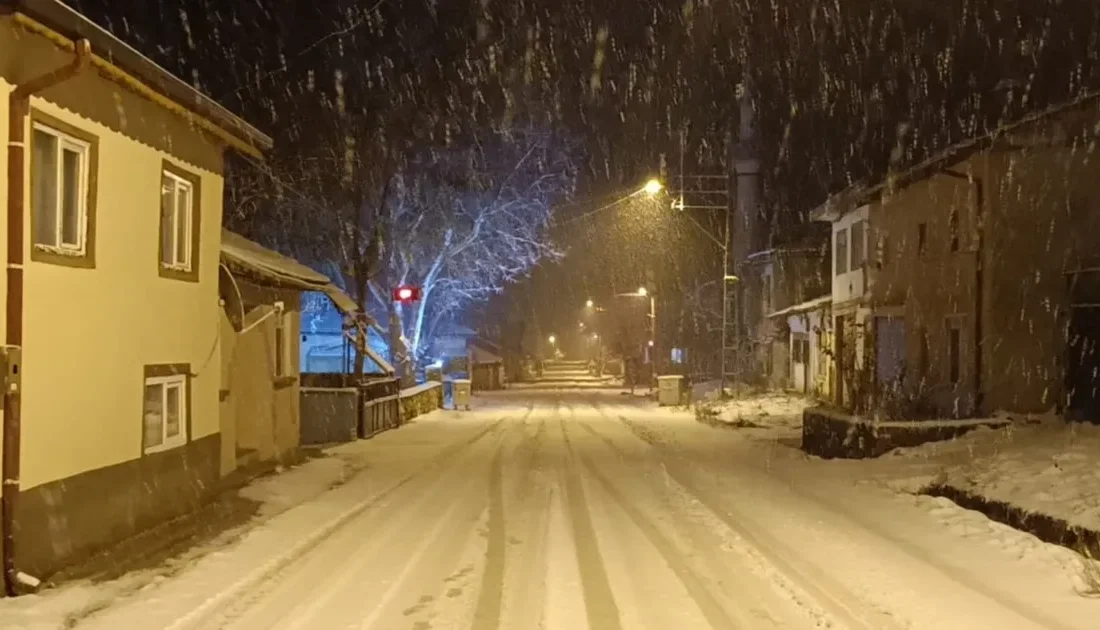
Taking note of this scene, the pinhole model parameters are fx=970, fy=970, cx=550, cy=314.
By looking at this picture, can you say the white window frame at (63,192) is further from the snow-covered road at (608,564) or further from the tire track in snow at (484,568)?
the tire track in snow at (484,568)

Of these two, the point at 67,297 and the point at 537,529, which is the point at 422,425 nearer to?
the point at 537,529

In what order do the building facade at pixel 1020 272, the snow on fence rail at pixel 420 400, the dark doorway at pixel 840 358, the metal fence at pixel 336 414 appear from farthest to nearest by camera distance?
1. the snow on fence rail at pixel 420 400
2. the dark doorway at pixel 840 358
3. the metal fence at pixel 336 414
4. the building facade at pixel 1020 272

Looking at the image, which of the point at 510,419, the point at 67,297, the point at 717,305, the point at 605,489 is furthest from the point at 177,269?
the point at 717,305

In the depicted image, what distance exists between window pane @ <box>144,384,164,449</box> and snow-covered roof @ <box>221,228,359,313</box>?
3053 mm

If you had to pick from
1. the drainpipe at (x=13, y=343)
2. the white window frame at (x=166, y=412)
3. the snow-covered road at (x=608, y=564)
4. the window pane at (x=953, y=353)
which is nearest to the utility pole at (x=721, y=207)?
the window pane at (x=953, y=353)

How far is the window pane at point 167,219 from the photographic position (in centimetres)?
1101

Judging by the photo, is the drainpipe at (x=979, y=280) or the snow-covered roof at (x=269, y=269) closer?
the snow-covered roof at (x=269, y=269)

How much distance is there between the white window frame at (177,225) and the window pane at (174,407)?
143cm

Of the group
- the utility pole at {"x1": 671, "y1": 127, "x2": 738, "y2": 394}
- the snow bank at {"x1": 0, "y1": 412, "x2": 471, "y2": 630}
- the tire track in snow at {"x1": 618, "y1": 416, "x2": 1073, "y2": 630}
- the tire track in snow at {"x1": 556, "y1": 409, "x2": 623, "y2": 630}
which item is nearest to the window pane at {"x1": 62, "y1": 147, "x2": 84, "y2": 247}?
the snow bank at {"x1": 0, "y1": 412, "x2": 471, "y2": 630}

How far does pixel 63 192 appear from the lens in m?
8.88

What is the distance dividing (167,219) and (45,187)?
263 centimetres

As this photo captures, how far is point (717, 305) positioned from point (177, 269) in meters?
48.0

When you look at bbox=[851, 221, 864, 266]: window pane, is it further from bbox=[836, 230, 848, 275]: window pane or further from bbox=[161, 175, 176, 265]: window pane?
bbox=[161, 175, 176, 265]: window pane

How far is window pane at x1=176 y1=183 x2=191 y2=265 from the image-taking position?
1145 centimetres
